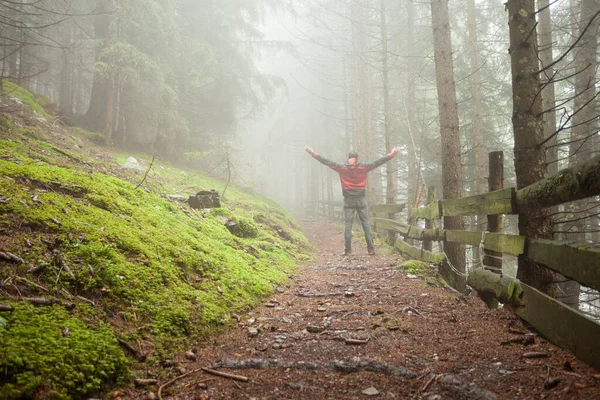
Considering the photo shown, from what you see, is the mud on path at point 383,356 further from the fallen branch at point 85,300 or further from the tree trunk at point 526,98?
the tree trunk at point 526,98

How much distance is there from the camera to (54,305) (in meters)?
2.54

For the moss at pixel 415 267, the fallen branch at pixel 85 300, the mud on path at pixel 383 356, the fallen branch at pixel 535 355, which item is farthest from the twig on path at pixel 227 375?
the moss at pixel 415 267

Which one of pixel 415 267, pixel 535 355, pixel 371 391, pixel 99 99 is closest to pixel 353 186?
pixel 415 267

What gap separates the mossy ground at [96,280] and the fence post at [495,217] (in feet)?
9.76

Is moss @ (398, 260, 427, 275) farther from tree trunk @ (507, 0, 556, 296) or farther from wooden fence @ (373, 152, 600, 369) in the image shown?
tree trunk @ (507, 0, 556, 296)

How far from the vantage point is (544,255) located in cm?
298

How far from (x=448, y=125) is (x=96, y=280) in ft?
22.6

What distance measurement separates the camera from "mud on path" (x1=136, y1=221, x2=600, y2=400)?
227cm

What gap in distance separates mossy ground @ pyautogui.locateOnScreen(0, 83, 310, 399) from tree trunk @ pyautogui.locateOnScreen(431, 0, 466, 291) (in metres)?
Answer: 3.52

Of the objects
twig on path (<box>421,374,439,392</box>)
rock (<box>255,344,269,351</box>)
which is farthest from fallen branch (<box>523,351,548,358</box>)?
rock (<box>255,344,269,351</box>)

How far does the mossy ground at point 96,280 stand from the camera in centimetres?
211

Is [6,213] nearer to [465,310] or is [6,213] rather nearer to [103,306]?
[103,306]

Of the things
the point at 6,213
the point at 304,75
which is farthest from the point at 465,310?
the point at 304,75

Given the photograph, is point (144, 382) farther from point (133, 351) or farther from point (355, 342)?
point (355, 342)
